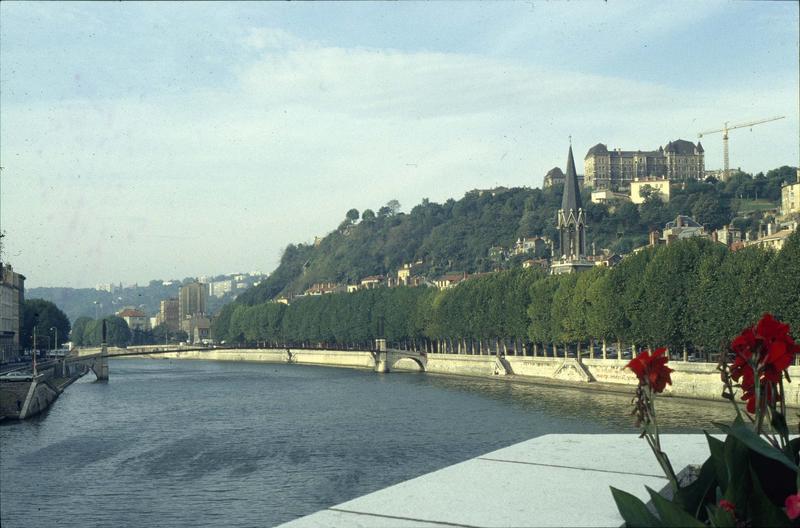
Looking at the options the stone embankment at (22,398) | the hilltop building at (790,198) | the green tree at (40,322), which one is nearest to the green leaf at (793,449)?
the stone embankment at (22,398)

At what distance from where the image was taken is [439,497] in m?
→ 7.68

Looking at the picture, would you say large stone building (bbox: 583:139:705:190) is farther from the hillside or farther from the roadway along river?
the roadway along river

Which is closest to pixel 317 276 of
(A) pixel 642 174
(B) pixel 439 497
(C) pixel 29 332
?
(A) pixel 642 174

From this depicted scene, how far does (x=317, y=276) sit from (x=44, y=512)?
571 feet

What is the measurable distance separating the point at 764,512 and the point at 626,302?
175 ft

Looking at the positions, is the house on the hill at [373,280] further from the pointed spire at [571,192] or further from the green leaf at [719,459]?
the green leaf at [719,459]

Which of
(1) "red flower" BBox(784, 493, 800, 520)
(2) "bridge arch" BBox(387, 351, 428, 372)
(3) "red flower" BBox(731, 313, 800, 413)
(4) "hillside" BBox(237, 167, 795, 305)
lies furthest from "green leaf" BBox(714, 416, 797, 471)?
(4) "hillside" BBox(237, 167, 795, 305)

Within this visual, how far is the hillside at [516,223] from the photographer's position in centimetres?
14788

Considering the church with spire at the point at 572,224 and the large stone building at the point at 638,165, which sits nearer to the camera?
the church with spire at the point at 572,224

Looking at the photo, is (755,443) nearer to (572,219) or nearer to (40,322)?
(572,219)

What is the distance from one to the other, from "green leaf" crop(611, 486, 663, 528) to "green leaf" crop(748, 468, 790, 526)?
1.80 feet

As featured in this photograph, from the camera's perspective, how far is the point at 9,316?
9719 cm

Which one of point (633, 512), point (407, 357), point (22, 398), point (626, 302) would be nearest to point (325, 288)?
point (407, 357)

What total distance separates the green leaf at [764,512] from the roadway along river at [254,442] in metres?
5.33
